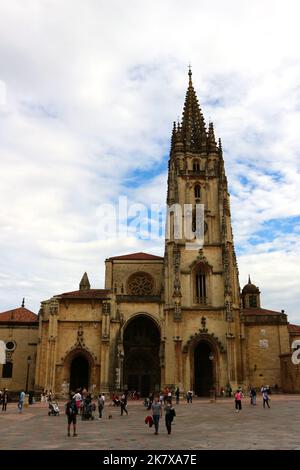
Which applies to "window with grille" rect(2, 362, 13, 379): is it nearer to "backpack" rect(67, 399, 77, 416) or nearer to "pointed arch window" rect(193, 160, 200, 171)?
"pointed arch window" rect(193, 160, 200, 171)

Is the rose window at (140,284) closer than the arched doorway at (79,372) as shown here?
No

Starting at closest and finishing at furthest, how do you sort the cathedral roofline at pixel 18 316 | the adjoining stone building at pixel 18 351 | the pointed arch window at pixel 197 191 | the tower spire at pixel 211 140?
the adjoining stone building at pixel 18 351, the cathedral roofline at pixel 18 316, the pointed arch window at pixel 197 191, the tower spire at pixel 211 140

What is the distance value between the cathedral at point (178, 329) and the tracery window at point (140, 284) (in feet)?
0.41

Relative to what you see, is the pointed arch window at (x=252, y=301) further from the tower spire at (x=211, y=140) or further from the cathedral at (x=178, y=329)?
the tower spire at (x=211, y=140)

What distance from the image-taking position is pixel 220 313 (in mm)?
44625

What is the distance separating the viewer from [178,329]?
4256 centimetres

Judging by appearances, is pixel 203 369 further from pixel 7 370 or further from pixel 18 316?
pixel 18 316

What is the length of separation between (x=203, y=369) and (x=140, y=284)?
40.9ft

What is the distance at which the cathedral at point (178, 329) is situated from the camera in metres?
41.9

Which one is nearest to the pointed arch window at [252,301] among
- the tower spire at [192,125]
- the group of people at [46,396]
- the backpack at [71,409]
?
the tower spire at [192,125]

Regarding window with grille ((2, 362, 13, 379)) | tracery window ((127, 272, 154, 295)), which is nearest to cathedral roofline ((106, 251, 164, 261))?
tracery window ((127, 272, 154, 295))

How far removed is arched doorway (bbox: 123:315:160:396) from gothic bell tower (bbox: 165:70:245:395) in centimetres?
342

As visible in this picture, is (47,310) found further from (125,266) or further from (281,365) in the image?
(281,365)

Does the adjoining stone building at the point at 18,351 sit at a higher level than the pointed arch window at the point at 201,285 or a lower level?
lower
